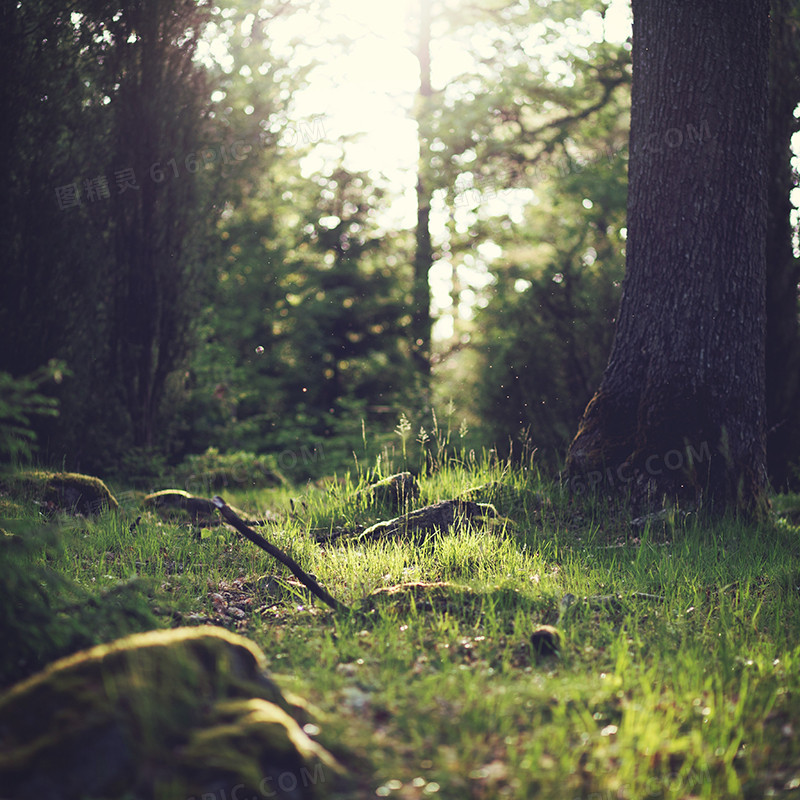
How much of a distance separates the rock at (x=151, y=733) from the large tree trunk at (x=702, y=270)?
4.26 m

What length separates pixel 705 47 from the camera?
5750mm

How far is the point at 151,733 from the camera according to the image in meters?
2.21

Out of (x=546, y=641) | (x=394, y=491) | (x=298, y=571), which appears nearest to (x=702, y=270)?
(x=394, y=491)

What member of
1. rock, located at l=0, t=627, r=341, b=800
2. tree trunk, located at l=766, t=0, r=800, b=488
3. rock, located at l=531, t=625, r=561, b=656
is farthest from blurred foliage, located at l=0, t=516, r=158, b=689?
tree trunk, located at l=766, t=0, r=800, b=488

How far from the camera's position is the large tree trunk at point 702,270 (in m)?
5.75

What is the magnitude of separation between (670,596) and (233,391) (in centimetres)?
802

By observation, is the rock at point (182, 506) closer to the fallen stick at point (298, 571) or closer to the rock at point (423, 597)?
the fallen stick at point (298, 571)

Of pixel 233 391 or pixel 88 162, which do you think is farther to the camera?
pixel 233 391

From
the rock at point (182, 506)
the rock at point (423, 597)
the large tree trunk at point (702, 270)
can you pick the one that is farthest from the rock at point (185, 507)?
the large tree trunk at point (702, 270)

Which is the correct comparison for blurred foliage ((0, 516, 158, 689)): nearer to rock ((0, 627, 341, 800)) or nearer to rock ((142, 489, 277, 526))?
rock ((0, 627, 341, 800))

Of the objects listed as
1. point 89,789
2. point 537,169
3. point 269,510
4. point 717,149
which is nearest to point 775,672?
point 89,789

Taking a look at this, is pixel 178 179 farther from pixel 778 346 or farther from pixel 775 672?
pixel 775 672

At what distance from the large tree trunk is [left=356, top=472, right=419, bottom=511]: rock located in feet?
5.54

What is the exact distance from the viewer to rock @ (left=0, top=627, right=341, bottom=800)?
2.11 m
